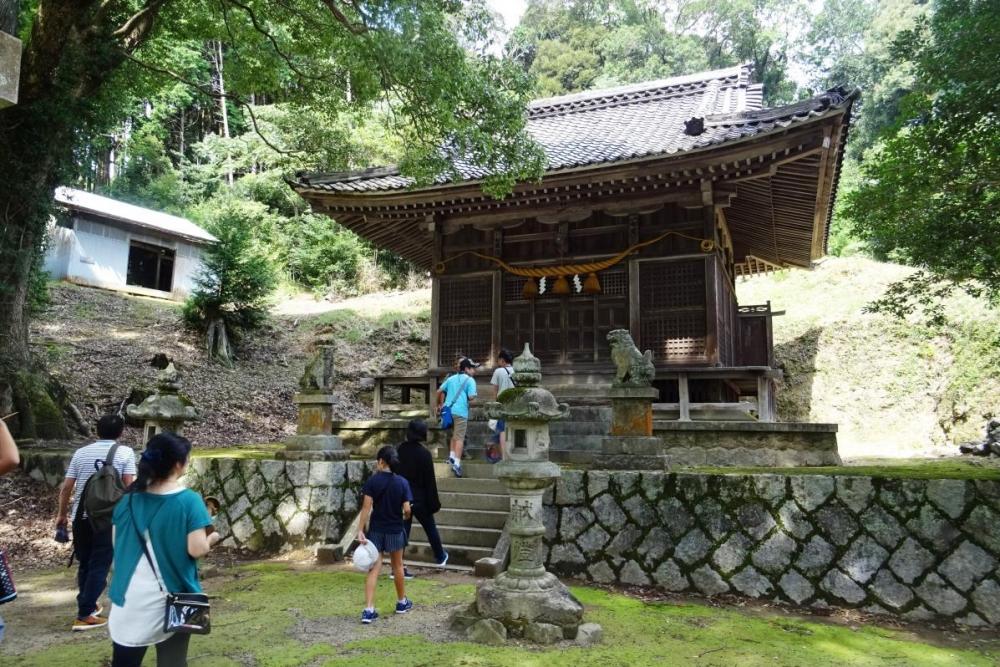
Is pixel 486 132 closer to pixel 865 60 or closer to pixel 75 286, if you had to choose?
pixel 75 286

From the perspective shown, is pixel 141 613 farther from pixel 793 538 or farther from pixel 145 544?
pixel 793 538

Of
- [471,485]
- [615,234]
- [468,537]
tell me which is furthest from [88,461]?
[615,234]

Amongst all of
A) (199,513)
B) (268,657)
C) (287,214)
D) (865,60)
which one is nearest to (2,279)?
(268,657)

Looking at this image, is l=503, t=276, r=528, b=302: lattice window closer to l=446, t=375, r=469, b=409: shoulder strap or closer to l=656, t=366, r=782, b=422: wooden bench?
l=656, t=366, r=782, b=422: wooden bench

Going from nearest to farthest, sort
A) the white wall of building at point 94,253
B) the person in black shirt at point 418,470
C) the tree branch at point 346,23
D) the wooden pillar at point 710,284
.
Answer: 1. the person in black shirt at point 418,470
2. the tree branch at point 346,23
3. the wooden pillar at point 710,284
4. the white wall of building at point 94,253

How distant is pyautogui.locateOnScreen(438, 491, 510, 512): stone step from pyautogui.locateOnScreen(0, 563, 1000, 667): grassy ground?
1.58 meters

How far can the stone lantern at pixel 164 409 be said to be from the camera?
8.43m

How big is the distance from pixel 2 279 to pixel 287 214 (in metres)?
21.7

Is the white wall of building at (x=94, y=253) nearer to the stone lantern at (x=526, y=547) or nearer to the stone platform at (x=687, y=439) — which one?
the stone platform at (x=687, y=439)

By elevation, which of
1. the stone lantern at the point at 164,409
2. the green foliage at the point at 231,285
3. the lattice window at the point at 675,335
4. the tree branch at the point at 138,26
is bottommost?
the stone lantern at the point at 164,409

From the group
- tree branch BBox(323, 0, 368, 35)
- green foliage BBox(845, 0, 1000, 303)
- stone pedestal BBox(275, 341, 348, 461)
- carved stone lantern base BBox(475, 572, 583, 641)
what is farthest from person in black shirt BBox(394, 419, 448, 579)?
tree branch BBox(323, 0, 368, 35)

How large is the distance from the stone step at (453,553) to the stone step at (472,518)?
346 millimetres

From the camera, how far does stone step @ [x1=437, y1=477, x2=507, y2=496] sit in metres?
8.25

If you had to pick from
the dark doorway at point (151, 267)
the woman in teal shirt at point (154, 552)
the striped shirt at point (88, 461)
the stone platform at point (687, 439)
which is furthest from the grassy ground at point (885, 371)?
the dark doorway at point (151, 267)
